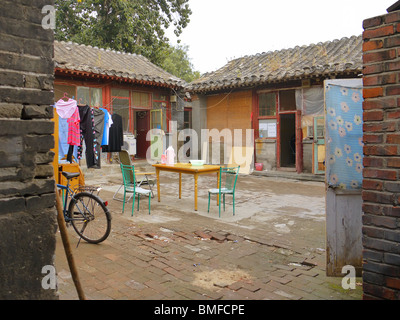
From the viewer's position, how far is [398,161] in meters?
2.39

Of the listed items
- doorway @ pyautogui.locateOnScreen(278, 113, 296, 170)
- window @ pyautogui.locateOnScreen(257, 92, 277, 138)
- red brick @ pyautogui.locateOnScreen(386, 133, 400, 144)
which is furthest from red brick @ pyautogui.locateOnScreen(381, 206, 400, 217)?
doorway @ pyautogui.locateOnScreen(278, 113, 296, 170)

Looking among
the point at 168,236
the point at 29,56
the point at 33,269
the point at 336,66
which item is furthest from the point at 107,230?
the point at 336,66

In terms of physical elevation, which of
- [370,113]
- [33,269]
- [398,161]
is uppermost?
[370,113]

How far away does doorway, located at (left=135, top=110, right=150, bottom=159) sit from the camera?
14.6m

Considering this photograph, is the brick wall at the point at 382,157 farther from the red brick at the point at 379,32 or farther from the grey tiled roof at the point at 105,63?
the grey tiled roof at the point at 105,63

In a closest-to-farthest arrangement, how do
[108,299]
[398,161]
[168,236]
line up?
1. [398,161]
2. [108,299]
3. [168,236]

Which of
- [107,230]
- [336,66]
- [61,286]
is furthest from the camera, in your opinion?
A: [336,66]

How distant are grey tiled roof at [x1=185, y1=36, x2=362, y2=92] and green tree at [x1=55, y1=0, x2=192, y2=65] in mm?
5557

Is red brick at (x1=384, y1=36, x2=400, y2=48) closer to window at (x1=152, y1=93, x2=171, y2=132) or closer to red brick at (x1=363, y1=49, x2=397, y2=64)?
red brick at (x1=363, y1=49, x2=397, y2=64)

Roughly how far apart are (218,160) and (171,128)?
8.06 feet

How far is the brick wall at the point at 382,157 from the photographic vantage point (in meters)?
2.41

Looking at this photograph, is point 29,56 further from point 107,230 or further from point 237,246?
point 237,246

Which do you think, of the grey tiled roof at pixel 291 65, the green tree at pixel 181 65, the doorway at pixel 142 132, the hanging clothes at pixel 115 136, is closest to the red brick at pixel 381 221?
the hanging clothes at pixel 115 136

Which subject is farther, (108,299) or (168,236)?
(168,236)
